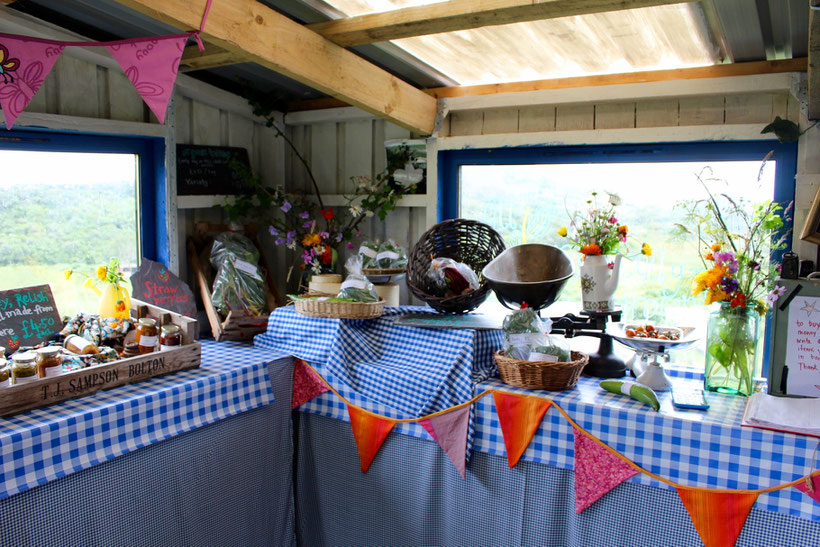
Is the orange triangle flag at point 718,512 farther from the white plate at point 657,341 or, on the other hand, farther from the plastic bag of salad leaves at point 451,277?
the plastic bag of salad leaves at point 451,277

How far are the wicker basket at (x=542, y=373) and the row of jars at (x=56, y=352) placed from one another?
4.13 feet

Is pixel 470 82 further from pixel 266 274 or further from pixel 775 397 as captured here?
pixel 775 397

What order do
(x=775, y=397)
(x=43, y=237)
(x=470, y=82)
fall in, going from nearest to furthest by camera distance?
→ (x=775, y=397) → (x=43, y=237) → (x=470, y=82)

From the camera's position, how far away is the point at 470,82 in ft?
10.1

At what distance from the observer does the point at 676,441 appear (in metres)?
1.91

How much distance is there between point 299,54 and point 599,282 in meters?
1.39

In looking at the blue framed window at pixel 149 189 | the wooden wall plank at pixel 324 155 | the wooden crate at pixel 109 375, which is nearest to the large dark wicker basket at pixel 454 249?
the wooden crate at pixel 109 375

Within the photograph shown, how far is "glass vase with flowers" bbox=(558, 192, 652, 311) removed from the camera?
7.60 feet

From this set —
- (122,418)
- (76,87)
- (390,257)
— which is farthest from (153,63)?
(390,257)

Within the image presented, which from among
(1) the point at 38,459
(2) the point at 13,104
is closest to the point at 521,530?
(1) the point at 38,459

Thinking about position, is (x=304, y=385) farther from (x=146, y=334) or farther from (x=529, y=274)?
(x=529, y=274)

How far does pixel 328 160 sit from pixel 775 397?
2.46 meters

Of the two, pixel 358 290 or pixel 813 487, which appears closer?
pixel 813 487

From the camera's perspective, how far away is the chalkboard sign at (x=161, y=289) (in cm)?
288
